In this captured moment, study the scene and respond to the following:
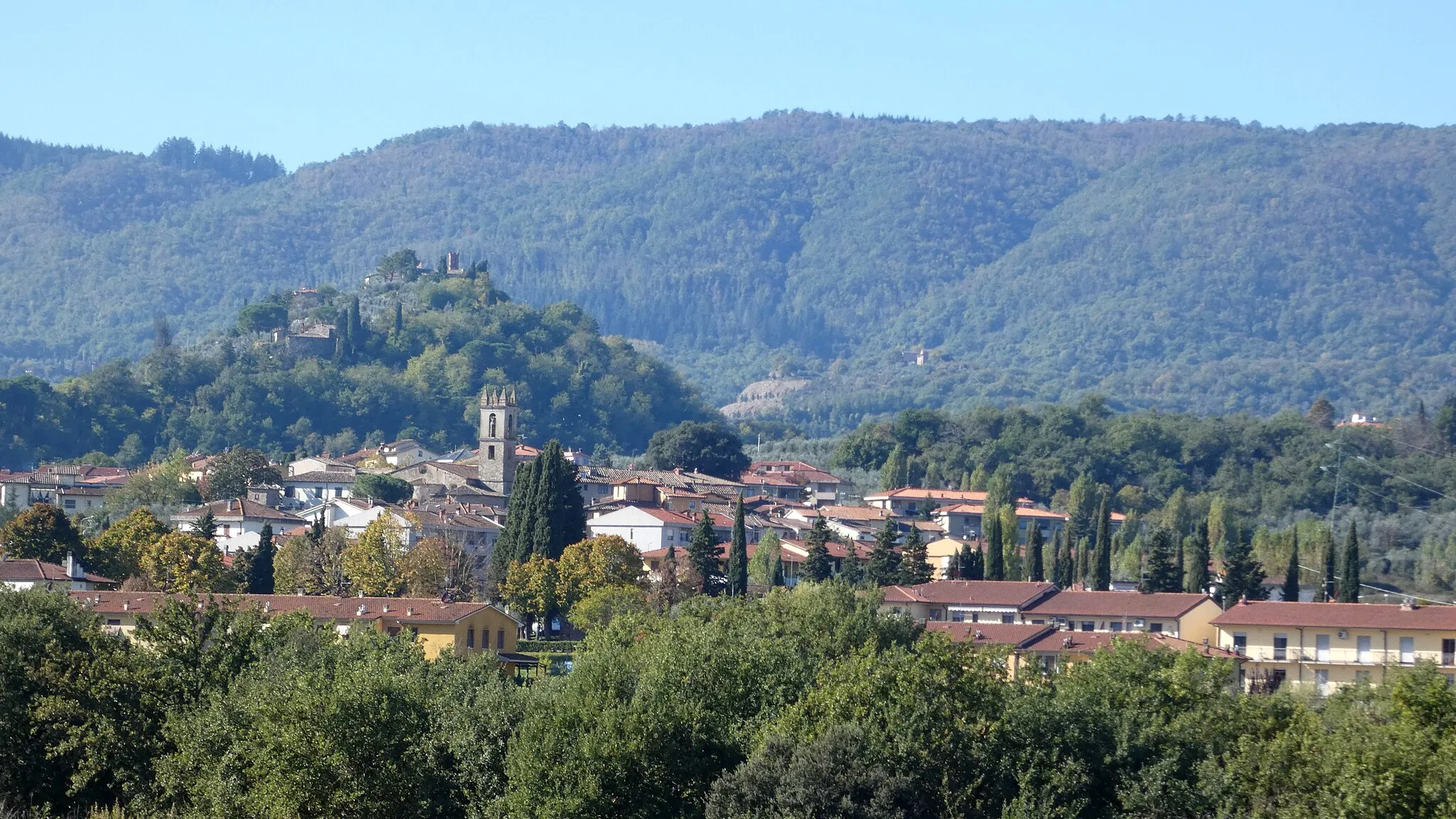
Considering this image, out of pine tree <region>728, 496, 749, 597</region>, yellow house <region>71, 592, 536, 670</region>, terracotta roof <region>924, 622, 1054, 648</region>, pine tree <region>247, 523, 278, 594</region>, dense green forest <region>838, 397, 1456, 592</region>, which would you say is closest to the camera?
terracotta roof <region>924, 622, 1054, 648</region>

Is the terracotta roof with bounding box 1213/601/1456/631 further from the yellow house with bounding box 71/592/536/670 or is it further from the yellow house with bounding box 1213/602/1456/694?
the yellow house with bounding box 71/592/536/670

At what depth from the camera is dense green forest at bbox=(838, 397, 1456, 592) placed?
115000 millimetres

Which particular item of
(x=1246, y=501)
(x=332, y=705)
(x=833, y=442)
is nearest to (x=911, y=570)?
(x=332, y=705)

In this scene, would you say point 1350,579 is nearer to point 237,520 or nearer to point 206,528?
point 206,528

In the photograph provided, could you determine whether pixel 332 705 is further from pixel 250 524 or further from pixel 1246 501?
pixel 1246 501

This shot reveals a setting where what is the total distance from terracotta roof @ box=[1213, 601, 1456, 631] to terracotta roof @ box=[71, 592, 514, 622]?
21.2 meters

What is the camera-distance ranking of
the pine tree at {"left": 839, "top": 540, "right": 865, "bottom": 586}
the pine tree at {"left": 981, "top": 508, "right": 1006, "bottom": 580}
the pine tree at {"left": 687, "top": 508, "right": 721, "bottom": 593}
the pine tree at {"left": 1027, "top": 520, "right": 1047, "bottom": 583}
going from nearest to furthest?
the pine tree at {"left": 687, "top": 508, "right": 721, "bottom": 593} → the pine tree at {"left": 839, "top": 540, "right": 865, "bottom": 586} → the pine tree at {"left": 981, "top": 508, "right": 1006, "bottom": 580} → the pine tree at {"left": 1027, "top": 520, "right": 1047, "bottom": 583}

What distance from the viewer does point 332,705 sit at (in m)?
33.9

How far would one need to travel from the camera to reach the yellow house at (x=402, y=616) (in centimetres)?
5606

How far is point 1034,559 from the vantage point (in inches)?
3009

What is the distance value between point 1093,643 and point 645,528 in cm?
3608

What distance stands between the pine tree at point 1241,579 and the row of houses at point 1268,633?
396cm

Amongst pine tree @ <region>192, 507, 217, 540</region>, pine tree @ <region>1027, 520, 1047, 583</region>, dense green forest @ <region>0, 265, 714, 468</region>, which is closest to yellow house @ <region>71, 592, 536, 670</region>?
pine tree @ <region>192, 507, 217, 540</region>

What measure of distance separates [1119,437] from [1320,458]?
13.5m
